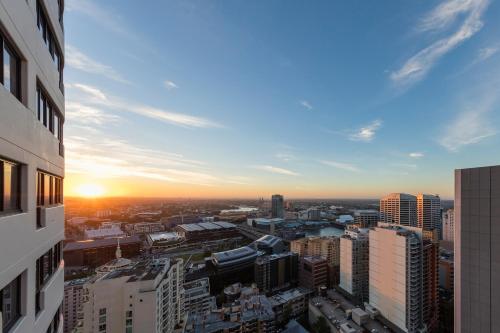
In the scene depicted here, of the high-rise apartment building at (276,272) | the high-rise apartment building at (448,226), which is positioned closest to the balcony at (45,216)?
the high-rise apartment building at (276,272)

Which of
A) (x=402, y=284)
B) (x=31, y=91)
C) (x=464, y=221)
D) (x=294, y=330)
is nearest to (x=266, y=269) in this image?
(x=294, y=330)

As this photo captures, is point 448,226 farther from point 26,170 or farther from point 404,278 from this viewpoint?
point 26,170

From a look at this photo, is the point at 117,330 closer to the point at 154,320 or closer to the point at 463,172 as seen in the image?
the point at 154,320

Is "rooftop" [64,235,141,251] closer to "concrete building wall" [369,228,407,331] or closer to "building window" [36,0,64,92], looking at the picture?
"concrete building wall" [369,228,407,331]

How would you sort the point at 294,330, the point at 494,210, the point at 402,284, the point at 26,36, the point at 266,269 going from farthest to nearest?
the point at 266,269, the point at 402,284, the point at 294,330, the point at 494,210, the point at 26,36

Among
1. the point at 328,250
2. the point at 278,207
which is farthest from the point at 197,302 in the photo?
the point at 278,207

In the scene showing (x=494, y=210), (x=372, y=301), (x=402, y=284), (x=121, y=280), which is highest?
(x=494, y=210)

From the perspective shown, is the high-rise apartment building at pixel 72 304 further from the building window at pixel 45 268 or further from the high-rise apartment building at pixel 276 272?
the building window at pixel 45 268

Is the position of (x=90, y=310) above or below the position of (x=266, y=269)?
above
